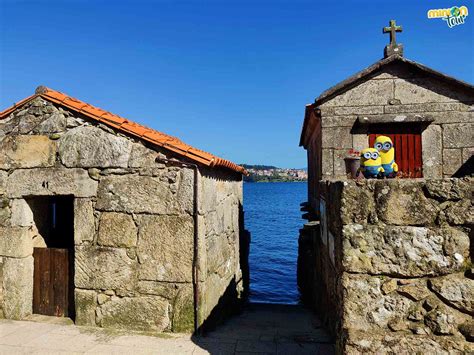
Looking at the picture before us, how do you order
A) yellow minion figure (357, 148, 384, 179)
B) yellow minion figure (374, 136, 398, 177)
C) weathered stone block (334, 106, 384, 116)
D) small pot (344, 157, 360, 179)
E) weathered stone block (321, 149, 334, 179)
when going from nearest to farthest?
yellow minion figure (357, 148, 384, 179), yellow minion figure (374, 136, 398, 177), small pot (344, 157, 360, 179), weathered stone block (334, 106, 384, 116), weathered stone block (321, 149, 334, 179)

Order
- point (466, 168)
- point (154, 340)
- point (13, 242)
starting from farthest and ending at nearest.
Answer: point (466, 168) → point (13, 242) → point (154, 340)

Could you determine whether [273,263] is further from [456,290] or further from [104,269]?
[456,290]

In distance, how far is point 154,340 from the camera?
4570 mm

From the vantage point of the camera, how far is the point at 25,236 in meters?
5.34

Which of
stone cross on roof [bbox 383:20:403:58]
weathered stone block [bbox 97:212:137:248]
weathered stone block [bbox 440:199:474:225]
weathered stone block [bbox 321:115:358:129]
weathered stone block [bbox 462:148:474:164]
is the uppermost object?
stone cross on roof [bbox 383:20:403:58]

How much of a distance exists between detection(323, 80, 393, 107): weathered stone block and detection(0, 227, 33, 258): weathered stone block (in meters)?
6.03

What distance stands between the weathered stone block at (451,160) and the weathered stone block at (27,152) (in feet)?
23.0

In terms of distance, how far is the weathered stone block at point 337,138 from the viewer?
7.01 m

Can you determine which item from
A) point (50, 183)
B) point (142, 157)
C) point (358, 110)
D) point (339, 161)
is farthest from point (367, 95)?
point (50, 183)

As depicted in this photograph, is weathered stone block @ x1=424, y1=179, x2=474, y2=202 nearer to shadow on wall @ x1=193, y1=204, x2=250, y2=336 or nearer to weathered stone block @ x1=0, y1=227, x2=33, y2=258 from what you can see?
shadow on wall @ x1=193, y1=204, x2=250, y2=336

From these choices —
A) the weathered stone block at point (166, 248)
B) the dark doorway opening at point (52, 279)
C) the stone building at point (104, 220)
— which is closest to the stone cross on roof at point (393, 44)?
the stone building at point (104, 220)

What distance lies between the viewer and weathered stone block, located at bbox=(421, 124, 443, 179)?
6758 millimetres

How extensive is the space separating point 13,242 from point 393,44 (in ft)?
26.8

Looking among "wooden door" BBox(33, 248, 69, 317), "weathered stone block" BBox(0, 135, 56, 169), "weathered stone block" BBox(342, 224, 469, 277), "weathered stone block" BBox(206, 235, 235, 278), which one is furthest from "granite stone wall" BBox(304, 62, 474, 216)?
"wooden door" BBox(33, 248, 69, 317)
